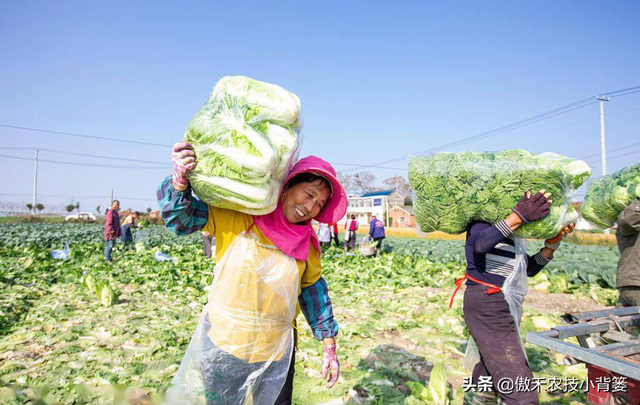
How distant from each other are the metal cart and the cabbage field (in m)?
1.03

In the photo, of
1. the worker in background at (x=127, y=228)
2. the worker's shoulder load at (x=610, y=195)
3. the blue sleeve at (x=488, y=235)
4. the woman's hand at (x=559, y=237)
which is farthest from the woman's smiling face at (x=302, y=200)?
the worker in background at (x=127, y=228)

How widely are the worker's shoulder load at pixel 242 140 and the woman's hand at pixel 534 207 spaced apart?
5.78ft

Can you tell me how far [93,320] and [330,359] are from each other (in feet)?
15.2

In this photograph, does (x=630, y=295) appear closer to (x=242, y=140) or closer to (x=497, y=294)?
(x=497, y=294)

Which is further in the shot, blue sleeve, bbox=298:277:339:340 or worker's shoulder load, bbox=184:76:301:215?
blue sleeve, bbox=298:277:339:340

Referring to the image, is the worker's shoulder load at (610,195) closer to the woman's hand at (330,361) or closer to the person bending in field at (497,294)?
the person bending in field at (497,294)

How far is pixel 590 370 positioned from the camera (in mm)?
2656

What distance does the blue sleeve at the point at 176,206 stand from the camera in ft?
6.40

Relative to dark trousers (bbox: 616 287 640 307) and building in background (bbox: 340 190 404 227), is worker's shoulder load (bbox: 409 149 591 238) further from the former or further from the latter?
building in background (bbox: 340 190 404 227)

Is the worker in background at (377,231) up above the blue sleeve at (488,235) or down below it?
below

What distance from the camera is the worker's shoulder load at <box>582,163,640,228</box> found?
382cm

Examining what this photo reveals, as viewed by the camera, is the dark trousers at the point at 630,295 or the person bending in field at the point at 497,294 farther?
the dark trousers at the point at 630,295

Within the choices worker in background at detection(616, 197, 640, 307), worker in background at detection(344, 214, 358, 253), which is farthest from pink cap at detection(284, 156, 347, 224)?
worker in background at detection(344, 214, 358, 253)

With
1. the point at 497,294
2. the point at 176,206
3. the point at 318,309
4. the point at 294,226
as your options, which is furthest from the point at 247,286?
the point at 497,294
